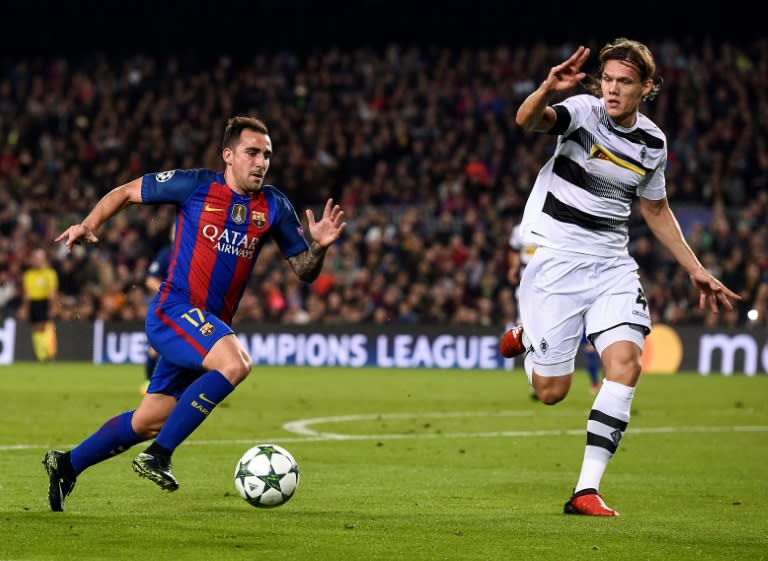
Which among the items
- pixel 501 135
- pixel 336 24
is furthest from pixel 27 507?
pixel 336 24

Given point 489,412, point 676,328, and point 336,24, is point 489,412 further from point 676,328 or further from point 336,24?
point 336,24

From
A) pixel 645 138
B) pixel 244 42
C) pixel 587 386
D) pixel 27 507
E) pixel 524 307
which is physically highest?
pixel 244 42

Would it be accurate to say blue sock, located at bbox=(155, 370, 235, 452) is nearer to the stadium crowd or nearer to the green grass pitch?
the green grass pitch

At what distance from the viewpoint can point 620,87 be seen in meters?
7.30

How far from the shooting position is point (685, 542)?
6332 millimetres

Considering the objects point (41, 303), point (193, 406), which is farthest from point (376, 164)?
point (193, 406)

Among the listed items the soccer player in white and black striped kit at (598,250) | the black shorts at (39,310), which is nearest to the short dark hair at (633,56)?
the soccer player in white and black striped kit at (598,250)

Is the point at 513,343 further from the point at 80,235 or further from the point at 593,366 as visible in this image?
the point at 593,366

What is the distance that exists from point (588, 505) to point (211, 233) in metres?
2.51

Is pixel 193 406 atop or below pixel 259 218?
below

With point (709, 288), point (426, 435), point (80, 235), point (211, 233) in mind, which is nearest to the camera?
point (80, 235)

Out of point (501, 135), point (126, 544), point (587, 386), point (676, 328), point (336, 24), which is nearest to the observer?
point (126, 544)

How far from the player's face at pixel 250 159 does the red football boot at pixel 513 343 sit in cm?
184

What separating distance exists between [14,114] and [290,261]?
27.9m
